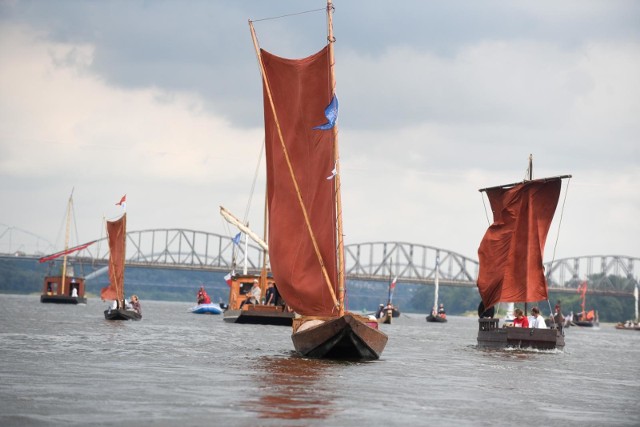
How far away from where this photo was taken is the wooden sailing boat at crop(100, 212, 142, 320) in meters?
76.6

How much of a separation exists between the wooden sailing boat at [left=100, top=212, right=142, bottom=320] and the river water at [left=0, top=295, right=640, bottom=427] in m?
29.6

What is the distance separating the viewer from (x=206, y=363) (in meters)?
36.5

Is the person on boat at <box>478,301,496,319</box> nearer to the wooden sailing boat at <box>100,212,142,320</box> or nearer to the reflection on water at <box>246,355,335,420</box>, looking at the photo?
the reflection on water at <box>246,355,335,420</box>

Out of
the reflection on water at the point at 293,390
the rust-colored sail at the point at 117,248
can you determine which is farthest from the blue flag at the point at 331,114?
the rust-colored sail at the point at 117,248

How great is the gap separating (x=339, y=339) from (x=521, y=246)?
27274 mm

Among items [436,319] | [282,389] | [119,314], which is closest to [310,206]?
[282,389]

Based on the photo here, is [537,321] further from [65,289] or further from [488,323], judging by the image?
[65,289]

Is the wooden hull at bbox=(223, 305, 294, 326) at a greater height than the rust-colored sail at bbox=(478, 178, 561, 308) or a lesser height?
lesser

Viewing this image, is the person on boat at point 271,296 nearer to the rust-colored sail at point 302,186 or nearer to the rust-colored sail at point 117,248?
the rust-colored sail at point 117,248

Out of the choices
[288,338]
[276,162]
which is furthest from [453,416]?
[288,338]

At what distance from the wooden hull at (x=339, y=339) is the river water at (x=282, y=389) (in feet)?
1.87

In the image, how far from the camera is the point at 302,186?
36.9 meters

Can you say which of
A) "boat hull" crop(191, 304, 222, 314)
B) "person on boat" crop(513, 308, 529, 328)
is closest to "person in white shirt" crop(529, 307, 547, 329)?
"person on boat" crop(513, 308, 529, 328)

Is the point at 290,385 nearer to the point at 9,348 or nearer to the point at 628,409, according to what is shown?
the point at 628,409
